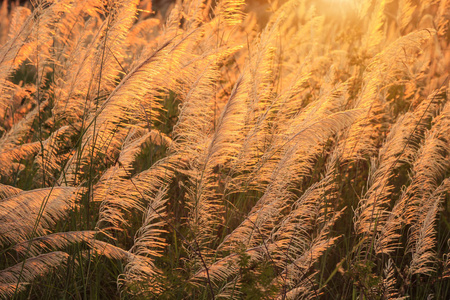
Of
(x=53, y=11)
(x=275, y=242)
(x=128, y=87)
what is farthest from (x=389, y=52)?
(x=53, y=11)

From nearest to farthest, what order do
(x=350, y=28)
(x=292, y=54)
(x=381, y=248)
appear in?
(x=381, y=248) → (x=350, y=28) → (x=292, y=54)

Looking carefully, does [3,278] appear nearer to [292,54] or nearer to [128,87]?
[128,87]

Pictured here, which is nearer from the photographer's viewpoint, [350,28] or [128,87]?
[128,87]

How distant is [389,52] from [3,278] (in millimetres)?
2209

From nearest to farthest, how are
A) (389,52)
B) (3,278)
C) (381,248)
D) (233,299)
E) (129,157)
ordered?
(3,278)
(233,299)
(129,157)
(381,248)
(389,52)

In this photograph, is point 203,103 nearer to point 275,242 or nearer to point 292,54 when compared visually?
point 275,242

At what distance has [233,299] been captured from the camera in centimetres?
196

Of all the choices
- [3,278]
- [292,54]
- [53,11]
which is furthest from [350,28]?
[3,278]

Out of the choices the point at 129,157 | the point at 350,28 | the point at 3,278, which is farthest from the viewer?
the point at 350,28

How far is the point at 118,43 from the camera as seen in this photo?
2.23 m

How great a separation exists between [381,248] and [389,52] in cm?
109

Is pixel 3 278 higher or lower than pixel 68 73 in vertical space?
lower

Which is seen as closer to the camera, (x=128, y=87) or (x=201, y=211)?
(x=128, y=87)

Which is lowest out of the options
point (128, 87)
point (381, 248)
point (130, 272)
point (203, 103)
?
point (381, 248)
